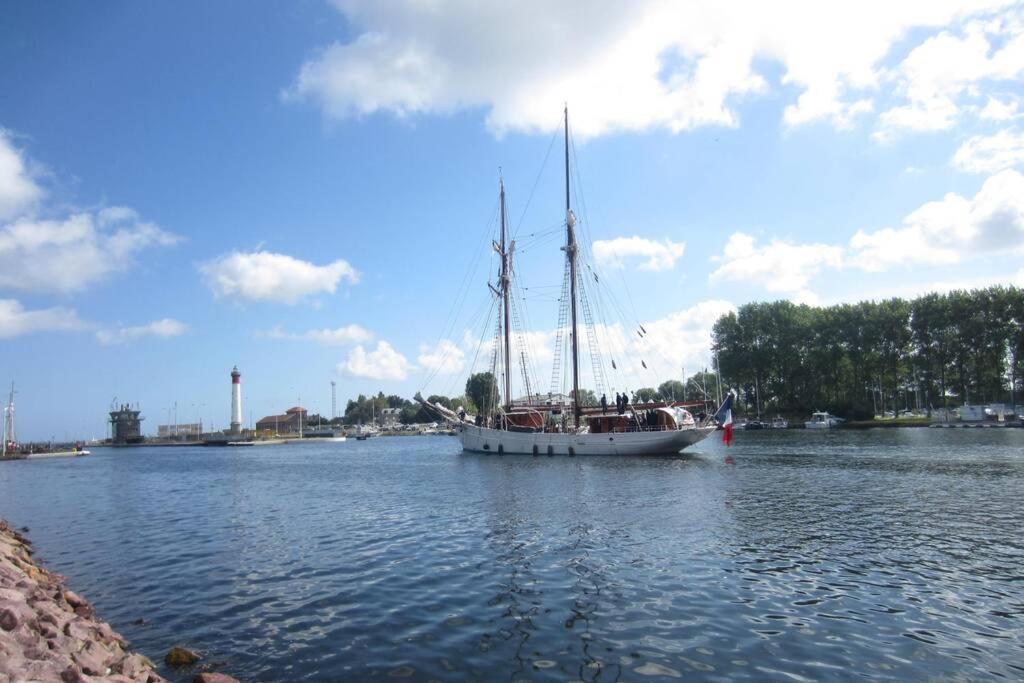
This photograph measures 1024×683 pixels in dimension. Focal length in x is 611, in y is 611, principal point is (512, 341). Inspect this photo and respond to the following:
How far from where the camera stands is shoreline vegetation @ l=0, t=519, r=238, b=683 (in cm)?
881

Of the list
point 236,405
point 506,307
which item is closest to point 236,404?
point 236,405

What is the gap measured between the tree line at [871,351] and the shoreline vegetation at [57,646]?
12770 cm

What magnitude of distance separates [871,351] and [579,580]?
12499 centimetres

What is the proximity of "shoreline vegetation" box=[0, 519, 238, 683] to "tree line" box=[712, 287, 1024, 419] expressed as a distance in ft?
419

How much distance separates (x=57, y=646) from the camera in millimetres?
10500

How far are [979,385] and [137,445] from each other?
738ft

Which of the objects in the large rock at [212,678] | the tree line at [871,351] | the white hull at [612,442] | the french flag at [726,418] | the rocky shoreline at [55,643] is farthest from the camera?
the tree line at [871,351]

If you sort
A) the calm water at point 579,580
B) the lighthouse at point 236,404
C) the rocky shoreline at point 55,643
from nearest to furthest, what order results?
the rocky shoreline at point 55,643 < the calm water at point 579,580 < the lighthouse at point 236,404

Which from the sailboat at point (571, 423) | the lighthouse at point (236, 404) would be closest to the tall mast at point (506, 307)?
the sailboat at point (571, 423)

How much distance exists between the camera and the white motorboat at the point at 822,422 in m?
117

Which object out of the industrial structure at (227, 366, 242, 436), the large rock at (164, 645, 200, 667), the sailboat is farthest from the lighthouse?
the large rock at (164, 645, 200, 667)

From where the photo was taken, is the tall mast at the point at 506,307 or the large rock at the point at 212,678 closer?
the large rock at the point at 212,678

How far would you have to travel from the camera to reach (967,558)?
17703 mm

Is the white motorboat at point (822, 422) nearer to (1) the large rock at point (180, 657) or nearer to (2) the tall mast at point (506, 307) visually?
(2) the tall mast at point (506, 307)
